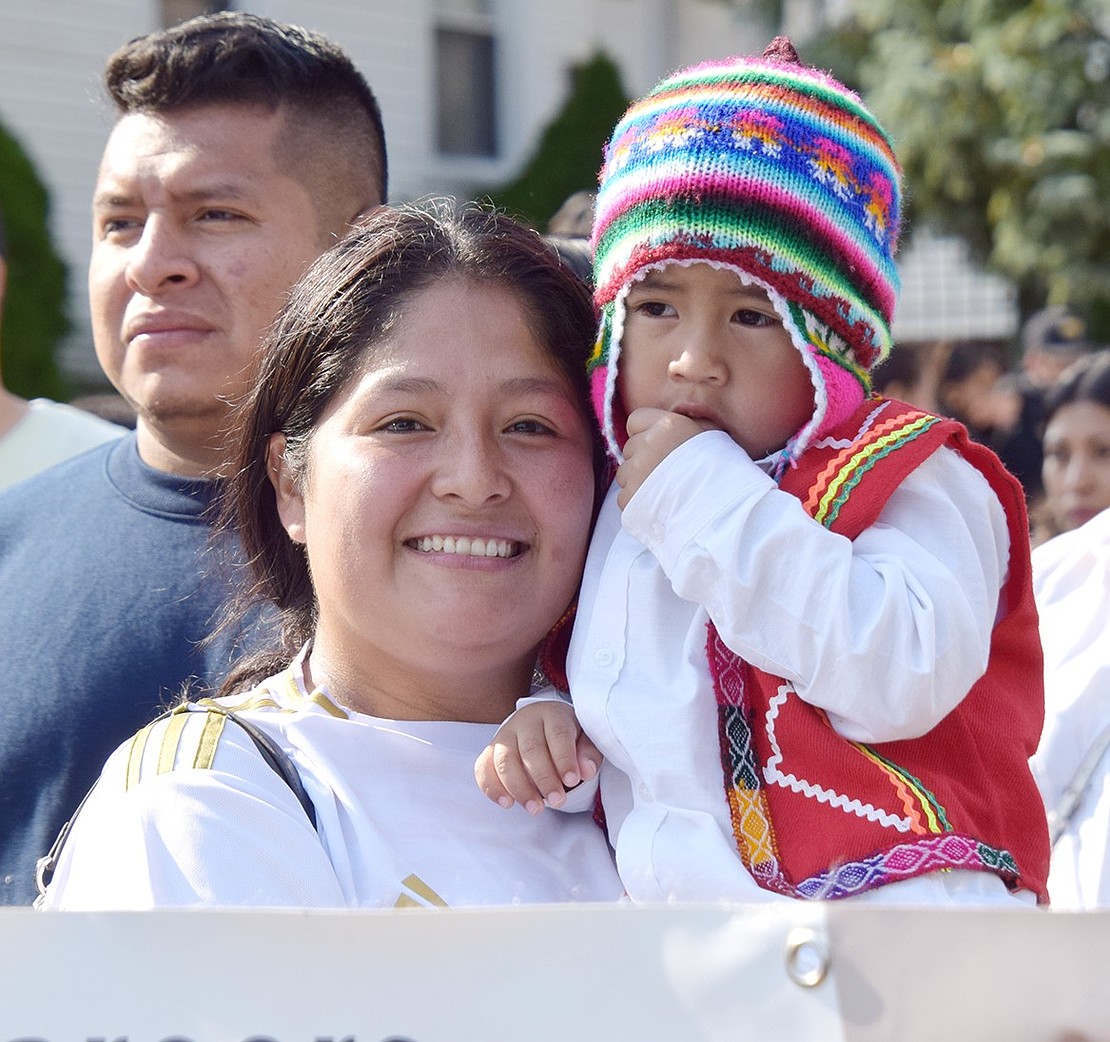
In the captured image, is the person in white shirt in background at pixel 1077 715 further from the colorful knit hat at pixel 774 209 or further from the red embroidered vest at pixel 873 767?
the colorful knit hat at pixel 774 209

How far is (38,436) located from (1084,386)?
3.97 meters

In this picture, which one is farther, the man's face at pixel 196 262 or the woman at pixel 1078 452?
the woman at pixel 1078 452

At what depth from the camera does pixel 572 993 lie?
1496 mm

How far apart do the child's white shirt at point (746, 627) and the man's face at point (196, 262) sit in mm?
1318

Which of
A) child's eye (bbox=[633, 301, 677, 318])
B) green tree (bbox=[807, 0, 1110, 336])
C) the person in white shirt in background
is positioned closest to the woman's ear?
child's eye (bbox=[633, 301, 677, 318])

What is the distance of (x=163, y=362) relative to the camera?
10.7 feet

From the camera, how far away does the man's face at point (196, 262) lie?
322 centimetres

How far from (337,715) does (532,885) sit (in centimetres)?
37

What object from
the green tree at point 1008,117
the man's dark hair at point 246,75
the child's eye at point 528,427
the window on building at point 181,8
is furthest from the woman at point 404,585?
the green tree at point 1008,117

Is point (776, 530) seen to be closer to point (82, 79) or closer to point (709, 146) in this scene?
point (709, 146)

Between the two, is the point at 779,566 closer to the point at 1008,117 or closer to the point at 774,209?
the point at 774,209

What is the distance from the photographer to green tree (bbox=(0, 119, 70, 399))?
9531mm

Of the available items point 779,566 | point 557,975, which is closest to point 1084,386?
point 779,566

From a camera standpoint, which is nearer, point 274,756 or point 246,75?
point 274,756
